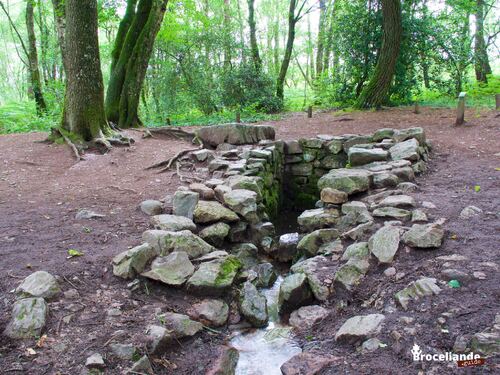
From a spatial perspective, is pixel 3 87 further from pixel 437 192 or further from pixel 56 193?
pixel 437 192

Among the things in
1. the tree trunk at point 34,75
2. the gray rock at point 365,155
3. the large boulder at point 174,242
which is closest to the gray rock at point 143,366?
the large boulder at point 174,242

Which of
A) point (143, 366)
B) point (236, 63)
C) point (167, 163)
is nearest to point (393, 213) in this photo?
point (143, 366)

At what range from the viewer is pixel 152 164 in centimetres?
740

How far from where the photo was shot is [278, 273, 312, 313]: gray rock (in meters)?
4.19

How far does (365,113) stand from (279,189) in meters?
3.89

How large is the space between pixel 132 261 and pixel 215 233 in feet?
4.58

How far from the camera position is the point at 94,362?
287 centimetres

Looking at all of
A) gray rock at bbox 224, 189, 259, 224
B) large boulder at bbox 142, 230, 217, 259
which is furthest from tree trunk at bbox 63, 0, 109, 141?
large boulder at bbox 142, 230, 217, 259

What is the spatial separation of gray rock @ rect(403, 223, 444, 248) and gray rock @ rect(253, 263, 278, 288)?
1757 mm

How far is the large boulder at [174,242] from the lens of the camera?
170 inches

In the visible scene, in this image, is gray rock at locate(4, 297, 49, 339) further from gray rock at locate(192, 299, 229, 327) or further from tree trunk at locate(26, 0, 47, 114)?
tree trunk at locate(26, 0, 47, 114)

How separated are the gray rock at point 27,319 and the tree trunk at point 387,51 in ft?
33.3

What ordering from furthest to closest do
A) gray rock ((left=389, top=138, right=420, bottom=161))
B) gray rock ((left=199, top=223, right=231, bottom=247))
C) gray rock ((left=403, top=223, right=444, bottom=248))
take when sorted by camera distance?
1. gray rock ((left=389, top=138, right=420, bottom=161))
2. gray rock ((left=199, top=223, right=231, bottom=247))
3. gray rock ((left=403, top=223, right=444, bottom=248))

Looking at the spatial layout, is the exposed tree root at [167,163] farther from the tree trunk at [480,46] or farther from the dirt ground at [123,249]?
the tree trunk at [480,46]
